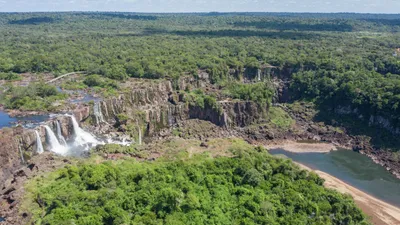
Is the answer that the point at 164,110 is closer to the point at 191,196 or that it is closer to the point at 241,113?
the point at 241,113

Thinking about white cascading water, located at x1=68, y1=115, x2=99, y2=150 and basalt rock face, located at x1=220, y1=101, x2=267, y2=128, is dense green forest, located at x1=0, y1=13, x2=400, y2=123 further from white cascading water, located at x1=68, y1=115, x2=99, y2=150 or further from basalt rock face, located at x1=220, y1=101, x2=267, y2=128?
white cascading water, located at x1=68, y1=115, x2=99, y2=150

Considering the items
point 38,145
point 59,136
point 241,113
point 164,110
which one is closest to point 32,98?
point 59,136

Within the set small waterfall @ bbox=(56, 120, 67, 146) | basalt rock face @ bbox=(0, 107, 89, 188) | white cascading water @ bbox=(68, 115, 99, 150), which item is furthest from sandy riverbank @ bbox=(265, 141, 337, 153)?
basalt rock face @ bbox=(0, 107, 89, 188)

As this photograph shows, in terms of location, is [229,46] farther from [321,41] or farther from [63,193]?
[63,193]

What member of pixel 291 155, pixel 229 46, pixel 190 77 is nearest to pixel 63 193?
pixel 291 155

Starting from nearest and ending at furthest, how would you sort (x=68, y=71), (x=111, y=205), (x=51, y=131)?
(x=111, y=205) → (x=51, y=131) → (x=68, y=71)

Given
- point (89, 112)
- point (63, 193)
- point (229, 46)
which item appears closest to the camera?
point (63, 193)
